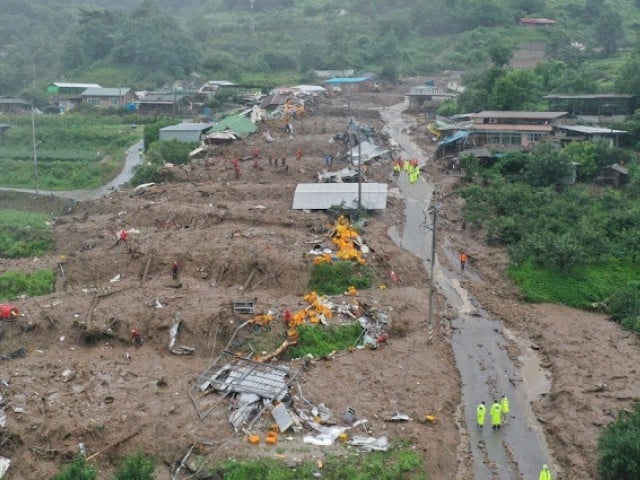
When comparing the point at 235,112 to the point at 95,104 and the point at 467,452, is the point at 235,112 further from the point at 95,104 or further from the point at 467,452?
the point at 467,452

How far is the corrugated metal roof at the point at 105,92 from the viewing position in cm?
6155

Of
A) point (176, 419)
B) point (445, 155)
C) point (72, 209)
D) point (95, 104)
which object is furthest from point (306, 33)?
point (176, 419)

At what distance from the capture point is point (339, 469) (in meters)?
15.5

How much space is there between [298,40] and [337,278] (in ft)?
216

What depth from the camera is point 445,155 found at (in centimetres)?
4231

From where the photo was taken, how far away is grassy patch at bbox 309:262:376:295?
24953mm

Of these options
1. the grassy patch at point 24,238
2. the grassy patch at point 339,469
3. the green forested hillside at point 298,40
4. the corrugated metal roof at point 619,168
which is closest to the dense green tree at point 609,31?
the green forested hillside at point 298,40

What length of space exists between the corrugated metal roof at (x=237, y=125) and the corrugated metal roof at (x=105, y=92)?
17472 millimetres

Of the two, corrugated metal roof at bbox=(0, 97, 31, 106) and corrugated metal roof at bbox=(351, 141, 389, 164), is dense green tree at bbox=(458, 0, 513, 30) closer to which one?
corrugated metal roof at bbox=(351, 141, 389, 164)

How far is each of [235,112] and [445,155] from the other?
19.4 meters

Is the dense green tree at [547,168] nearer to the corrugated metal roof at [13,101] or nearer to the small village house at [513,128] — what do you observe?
the small village house at [513,128]

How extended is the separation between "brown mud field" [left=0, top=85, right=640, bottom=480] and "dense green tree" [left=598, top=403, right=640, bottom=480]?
1.02 meters

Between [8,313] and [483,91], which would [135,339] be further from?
[483,91]

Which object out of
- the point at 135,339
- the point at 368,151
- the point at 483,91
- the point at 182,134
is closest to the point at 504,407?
the point at 135,339
